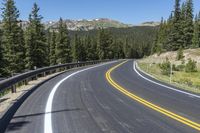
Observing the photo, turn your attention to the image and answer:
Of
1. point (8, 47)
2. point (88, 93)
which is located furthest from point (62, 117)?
point (8, 47)

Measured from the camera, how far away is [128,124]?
9.52m

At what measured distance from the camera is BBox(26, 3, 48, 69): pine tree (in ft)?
173

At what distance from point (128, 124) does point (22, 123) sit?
3015 millimetres

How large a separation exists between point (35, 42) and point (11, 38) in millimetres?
5436

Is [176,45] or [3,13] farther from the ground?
[3,13]

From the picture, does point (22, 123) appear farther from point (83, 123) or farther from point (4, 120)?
point (83, 123)

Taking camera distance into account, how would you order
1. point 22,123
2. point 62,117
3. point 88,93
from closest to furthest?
point 22,123 → point 62,117 → point 88,93

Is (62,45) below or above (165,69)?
above

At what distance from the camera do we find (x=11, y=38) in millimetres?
49656

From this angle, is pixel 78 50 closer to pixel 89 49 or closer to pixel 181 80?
pixel 89 49

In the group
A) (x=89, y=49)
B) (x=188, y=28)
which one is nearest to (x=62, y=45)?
(x=188, y=28)

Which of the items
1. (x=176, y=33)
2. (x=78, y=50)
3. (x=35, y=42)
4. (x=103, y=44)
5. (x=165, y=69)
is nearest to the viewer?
(x=165, y=69)

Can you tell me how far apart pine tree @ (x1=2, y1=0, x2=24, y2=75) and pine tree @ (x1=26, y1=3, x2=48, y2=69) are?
5.23 ft

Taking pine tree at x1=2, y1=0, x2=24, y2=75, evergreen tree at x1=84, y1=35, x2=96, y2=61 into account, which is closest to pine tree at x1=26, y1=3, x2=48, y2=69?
pine tree at x1=2, y1=0, x2=24, y2=75
